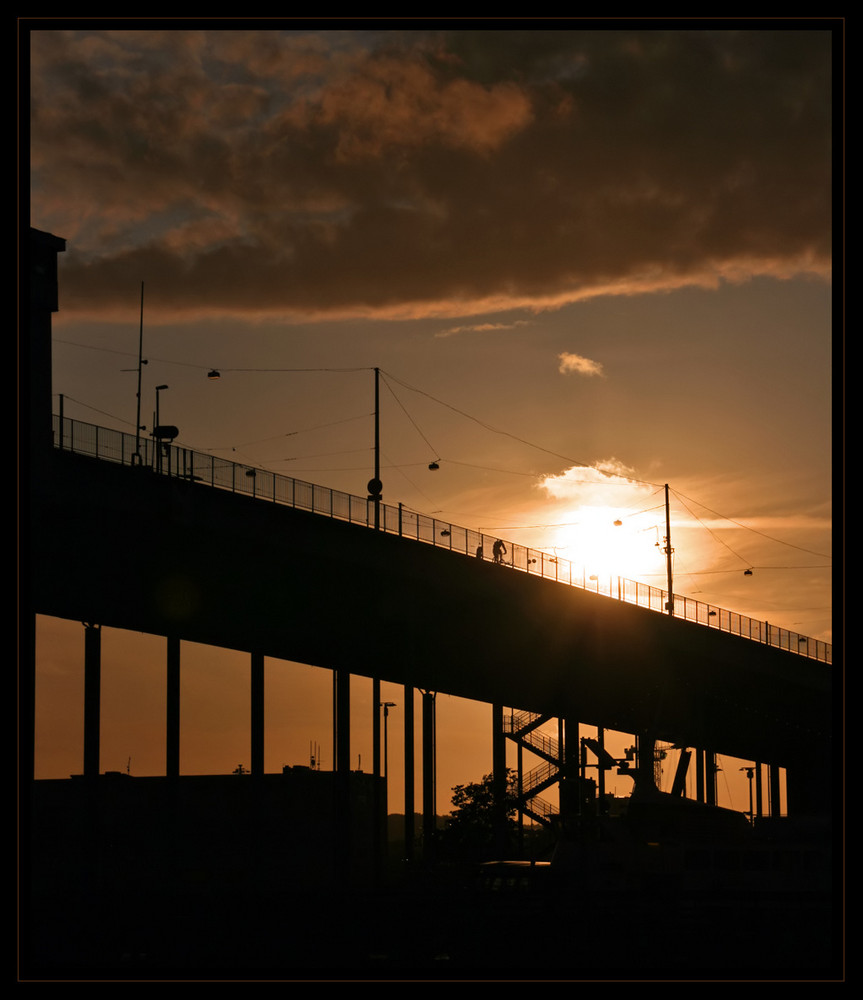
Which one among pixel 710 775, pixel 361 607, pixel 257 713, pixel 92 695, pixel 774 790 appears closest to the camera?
pixel 92 695

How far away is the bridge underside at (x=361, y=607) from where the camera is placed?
69.4 metres

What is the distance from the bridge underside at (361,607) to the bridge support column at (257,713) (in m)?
3.27

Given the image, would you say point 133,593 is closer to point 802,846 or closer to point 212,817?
point 802,846

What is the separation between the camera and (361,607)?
89.0 meters

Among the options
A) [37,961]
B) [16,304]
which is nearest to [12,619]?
[16,304]

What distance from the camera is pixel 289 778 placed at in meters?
156

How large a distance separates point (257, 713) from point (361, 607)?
16.8 metres

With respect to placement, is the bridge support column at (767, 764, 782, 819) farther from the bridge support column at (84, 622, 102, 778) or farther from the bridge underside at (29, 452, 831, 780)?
the bridge support column at (84, 622, 102, 778)

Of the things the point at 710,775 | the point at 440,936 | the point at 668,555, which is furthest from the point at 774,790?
the point at 440,936

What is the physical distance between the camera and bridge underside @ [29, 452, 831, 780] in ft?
228

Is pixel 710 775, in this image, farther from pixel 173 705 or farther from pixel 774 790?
pixel 173 705

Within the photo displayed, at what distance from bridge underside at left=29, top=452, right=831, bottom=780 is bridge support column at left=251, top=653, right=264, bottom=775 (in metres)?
3.27

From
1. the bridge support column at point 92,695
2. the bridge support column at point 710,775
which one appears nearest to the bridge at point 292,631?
the bridge support column at point 92,695

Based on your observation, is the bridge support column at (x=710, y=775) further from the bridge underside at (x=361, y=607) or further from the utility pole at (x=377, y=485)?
the utility pole at (x=377, y=485)
